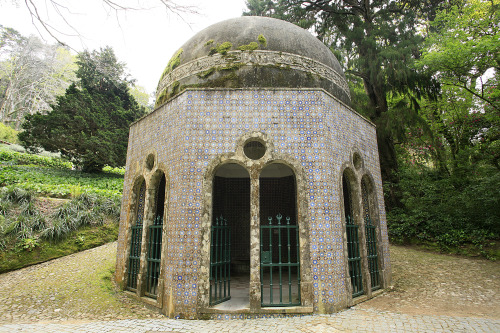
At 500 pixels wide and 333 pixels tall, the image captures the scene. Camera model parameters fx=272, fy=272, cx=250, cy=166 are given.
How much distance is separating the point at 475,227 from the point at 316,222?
884cm

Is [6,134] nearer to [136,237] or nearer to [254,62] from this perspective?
[136,237]

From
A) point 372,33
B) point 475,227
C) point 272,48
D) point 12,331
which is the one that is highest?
point 372,33

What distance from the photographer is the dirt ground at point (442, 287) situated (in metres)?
5.70

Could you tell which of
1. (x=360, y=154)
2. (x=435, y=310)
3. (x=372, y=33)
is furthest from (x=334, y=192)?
(x=372, y=33)

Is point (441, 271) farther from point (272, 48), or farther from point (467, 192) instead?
point (272, 48)

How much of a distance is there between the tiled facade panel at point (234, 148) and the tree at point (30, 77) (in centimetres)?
3400

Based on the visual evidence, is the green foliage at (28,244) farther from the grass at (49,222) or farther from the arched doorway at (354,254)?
the arched doorway at (354,254)

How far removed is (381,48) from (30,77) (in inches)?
1506

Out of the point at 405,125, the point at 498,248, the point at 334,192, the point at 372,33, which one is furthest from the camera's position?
the point at 372,33

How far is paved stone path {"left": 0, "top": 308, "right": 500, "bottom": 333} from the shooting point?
14.7ft

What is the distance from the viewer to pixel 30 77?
1282 inches

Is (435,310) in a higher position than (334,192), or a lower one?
lower

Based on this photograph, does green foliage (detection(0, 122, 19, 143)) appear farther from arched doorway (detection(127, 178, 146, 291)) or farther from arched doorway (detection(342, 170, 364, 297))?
arched doorway (detection(342, 170, 364, 297))

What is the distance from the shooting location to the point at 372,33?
1366cm
